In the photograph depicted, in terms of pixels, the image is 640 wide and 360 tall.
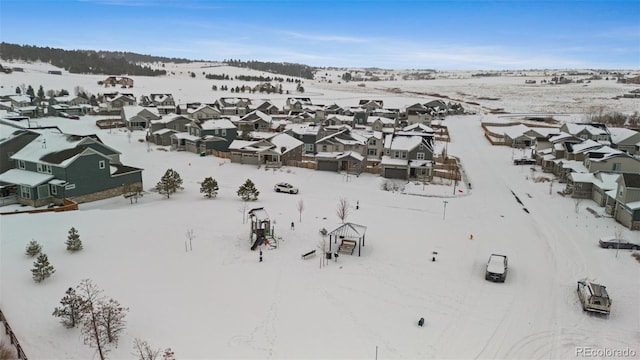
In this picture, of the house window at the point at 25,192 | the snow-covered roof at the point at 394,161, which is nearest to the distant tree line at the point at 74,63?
the house window at the point at 25,192

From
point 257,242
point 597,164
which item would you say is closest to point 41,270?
point 257,242

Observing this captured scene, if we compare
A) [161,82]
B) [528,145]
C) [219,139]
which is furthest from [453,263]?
[161,82]

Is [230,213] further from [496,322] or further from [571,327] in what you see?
[571,327]

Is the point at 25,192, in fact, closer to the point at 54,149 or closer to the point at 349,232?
the point at 54,149

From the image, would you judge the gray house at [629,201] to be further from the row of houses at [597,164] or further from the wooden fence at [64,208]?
the wooden fence at [64,208]

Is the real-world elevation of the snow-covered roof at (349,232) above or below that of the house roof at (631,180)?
below
